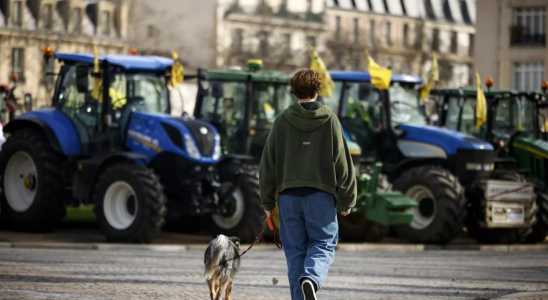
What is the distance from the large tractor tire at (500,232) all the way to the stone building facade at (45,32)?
2114 cm

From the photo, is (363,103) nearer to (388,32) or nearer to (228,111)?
(228,111)

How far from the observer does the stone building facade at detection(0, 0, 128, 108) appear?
2328 inches

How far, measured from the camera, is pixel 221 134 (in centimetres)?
2302

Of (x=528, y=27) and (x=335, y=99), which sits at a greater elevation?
(x=528, y=27)

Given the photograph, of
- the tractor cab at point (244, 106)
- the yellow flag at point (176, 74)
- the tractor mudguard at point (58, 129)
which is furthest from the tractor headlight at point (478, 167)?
the tractor mudguard at point (58, 129)

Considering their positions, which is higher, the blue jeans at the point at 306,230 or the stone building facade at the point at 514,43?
the stone building facade at the point at 514,43

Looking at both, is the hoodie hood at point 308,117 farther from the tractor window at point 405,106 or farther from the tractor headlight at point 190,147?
the tractor window at point 405,106

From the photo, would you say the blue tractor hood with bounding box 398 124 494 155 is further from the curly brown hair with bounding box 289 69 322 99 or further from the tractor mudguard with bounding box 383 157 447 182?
the curly brown hair with bounding box 289 69 322 99

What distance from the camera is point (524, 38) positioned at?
59.8 metres

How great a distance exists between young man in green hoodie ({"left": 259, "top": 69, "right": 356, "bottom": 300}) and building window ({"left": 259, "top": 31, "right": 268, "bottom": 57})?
241 ft

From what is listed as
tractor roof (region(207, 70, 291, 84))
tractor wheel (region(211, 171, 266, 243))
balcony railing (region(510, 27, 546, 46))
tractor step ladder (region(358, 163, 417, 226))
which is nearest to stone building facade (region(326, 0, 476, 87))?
balcony railing (region(510, 27, 546, 46))

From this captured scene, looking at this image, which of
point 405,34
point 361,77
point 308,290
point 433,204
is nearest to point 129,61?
point 361,77

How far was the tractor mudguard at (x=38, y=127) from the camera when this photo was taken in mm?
20641

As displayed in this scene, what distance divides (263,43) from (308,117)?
7576 centimetres
